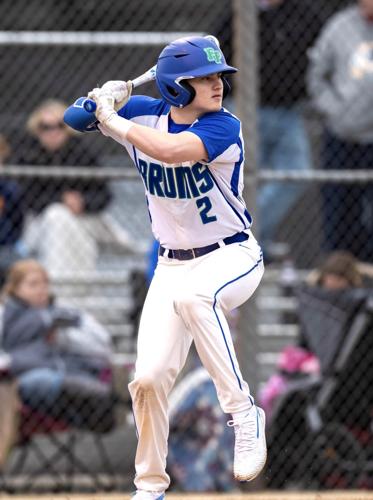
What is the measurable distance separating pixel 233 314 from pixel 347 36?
1.86m

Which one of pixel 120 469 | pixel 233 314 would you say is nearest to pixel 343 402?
pixel 233 314

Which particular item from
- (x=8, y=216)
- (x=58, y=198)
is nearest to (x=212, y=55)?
(x=8, y=216)

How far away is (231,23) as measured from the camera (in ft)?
26.7

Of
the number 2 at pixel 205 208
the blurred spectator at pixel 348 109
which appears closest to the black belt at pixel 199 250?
the number 2 at pixel 205 208

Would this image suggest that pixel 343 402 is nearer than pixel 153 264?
No

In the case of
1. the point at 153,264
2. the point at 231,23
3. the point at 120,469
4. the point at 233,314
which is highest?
the point at 231,23

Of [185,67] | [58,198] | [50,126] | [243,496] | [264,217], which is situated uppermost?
[185,67]

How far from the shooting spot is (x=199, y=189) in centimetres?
520

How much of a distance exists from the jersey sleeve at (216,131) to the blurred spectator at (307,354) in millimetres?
2787

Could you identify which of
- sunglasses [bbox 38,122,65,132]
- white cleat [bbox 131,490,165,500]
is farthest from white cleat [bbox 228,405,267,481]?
sunglasses [bbox 38,122,65,132]

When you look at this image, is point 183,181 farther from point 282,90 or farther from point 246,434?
point 282,90

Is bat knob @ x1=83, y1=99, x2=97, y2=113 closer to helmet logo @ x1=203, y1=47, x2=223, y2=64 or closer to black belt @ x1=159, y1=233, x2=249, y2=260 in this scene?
helmet logo @ x1=203, y1=47, x2=223, y2=64

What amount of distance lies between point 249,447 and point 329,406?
8.94ft

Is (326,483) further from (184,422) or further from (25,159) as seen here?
(25,159)
